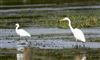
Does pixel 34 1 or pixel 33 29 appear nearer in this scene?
pixel 33 29

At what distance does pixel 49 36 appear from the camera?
808 inches

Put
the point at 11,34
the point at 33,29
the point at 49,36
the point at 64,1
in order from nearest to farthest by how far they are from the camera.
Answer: the point at 49,36 < the point at 11,34 < the point at 33,29 < the point at 64,1

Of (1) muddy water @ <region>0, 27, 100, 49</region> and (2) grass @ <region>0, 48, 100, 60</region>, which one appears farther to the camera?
(1) muddy water @ <region>0, 27, 100, 49</region>

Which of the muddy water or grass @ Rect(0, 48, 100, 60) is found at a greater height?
grass @ Rect(0, 48, 100, 60)

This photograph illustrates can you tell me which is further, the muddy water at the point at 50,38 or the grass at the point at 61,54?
the muddy water at the point at 50,38

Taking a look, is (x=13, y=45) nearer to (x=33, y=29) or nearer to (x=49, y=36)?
(x=49, y=36)

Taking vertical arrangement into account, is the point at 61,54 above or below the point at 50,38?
above

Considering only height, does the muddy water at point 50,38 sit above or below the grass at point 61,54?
below

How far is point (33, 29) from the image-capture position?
24.0 meters

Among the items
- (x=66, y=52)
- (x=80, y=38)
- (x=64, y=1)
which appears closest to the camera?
(x=66, y=52)

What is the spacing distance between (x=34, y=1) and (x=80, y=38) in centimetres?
3581

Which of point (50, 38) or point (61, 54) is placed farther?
point (50, 38)

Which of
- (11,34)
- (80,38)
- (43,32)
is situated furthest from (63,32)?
(80,38)

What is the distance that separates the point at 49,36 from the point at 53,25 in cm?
489
